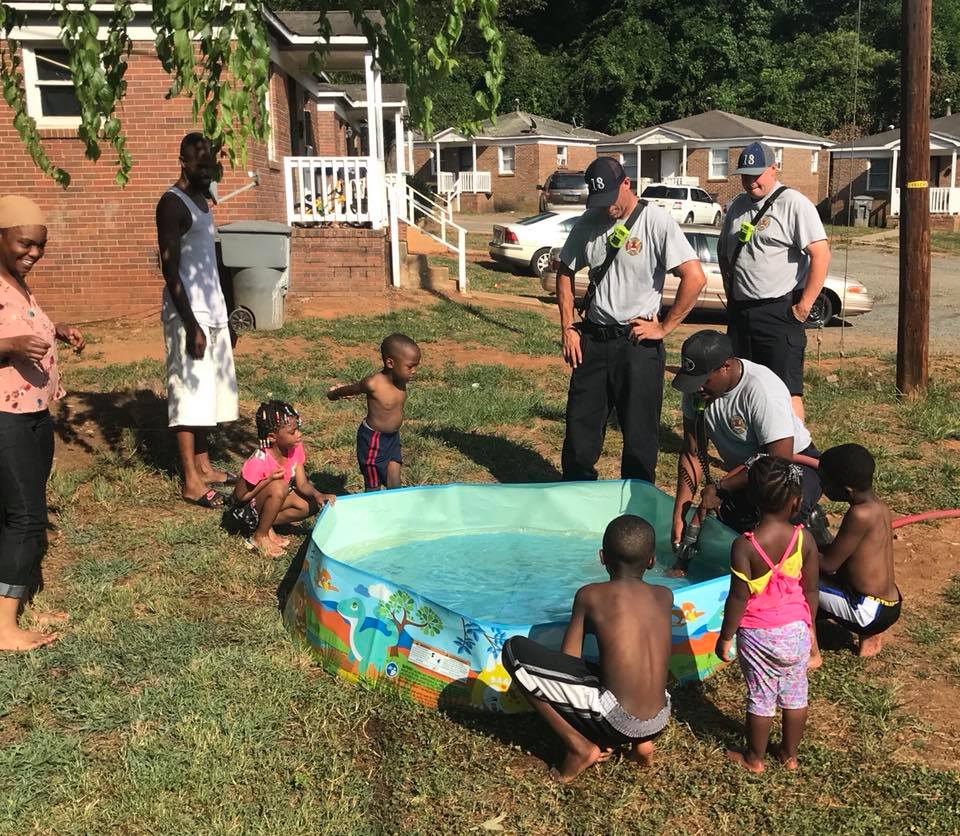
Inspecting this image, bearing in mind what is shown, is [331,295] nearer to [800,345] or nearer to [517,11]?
[800,345]

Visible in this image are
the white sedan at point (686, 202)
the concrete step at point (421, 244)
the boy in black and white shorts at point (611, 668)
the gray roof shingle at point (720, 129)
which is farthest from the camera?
the gray roof shingle at point (720, 129)

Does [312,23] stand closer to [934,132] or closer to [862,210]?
[862,210]

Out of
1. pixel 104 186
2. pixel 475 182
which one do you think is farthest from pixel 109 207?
pixel 475 182

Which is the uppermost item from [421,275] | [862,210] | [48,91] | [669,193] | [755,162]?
[48,91]

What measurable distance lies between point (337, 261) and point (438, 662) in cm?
1221

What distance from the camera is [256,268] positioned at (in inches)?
483

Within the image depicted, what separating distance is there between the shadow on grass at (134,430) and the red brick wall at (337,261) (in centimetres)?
753

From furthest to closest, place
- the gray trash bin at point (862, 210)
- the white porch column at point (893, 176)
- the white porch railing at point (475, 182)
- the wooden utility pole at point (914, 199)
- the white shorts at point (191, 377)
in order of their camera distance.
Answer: the white porch railing at point (475, 182), the gray trash bin at point (862, 210), the white porch column at point (893, 176), the wooden utility pole at point (914, 199), the white shorts at point (191, 377)

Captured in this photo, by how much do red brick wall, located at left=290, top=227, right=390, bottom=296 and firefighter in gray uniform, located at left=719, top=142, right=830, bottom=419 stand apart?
9539mm

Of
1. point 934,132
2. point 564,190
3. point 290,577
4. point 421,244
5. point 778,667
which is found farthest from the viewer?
point 934,132

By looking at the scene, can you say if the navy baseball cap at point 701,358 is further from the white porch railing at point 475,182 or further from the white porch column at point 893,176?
the white porch railing at point 475,182

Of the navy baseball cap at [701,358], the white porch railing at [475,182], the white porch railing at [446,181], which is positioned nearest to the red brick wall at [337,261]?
the navy baseball cap at [701,358]

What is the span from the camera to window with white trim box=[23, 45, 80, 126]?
44.2 feet

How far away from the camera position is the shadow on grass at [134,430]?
707 centimetres
